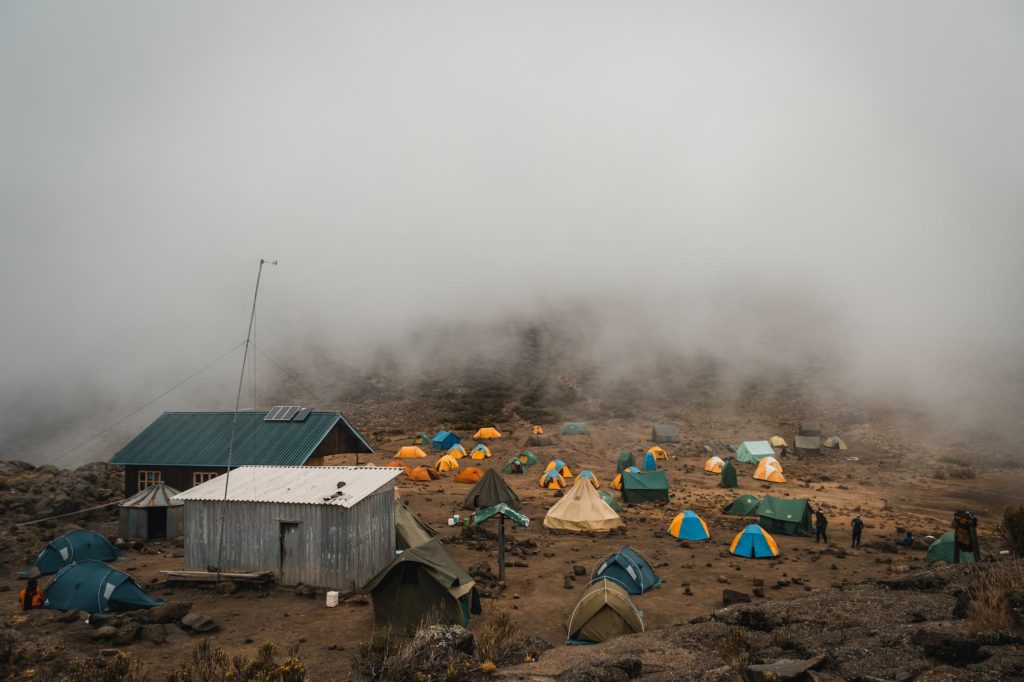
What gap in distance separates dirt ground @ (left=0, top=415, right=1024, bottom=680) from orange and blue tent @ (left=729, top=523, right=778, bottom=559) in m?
0.46

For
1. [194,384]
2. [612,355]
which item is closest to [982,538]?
[612,355]

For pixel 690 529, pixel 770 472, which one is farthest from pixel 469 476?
pixel 770 472

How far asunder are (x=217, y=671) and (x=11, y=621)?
27.9 feet

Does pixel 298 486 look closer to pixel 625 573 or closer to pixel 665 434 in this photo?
pixel 625 573

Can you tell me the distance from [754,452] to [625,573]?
38448 mm

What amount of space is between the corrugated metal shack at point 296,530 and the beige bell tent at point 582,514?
401 inches

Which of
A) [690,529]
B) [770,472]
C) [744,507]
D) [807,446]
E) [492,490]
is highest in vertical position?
[492,490]

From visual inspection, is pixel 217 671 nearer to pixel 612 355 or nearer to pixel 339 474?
pixel 339 474

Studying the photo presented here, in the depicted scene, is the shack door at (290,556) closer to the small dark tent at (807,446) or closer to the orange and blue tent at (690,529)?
Result: the orange and blue tent at (690,529)

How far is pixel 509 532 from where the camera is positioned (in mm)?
28250

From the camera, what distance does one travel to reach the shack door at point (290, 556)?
1888cm

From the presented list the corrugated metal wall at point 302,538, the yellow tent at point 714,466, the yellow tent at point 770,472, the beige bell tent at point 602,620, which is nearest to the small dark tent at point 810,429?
the yellow tent at point 714,466

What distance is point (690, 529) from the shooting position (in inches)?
1059

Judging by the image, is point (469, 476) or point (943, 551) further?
point (469, 476)
